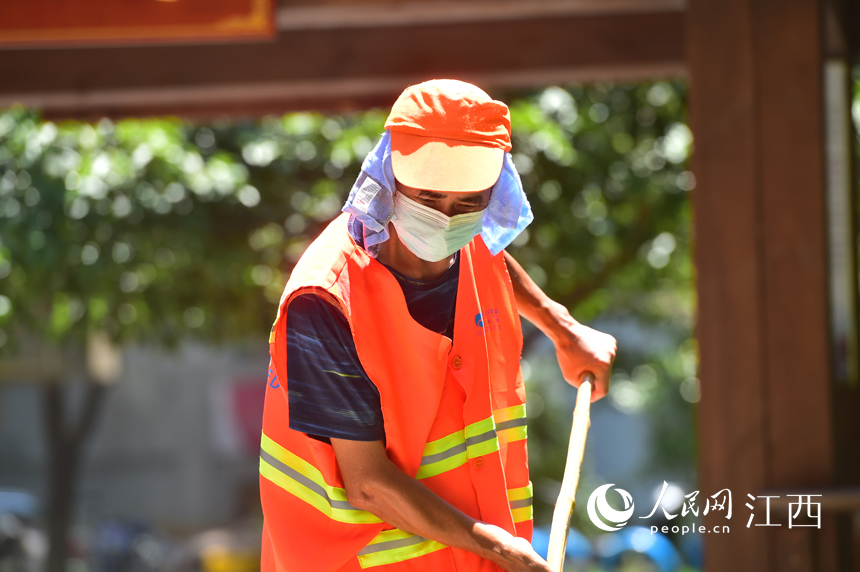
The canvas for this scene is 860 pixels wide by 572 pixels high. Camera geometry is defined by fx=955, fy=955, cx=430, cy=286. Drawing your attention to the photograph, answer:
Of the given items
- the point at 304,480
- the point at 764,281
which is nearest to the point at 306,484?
the point at 304,480

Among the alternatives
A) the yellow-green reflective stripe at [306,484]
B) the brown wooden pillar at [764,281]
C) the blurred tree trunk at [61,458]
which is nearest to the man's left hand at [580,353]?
the yellow-green reflective stripe at [306,484]

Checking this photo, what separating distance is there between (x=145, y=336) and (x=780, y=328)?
4841 mm

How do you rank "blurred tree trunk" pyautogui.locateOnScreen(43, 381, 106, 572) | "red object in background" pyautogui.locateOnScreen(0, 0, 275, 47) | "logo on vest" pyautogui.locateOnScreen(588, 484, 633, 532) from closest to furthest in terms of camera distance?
"logo on vest" pyautogui.locateOnScreen(588, 484, 633, 532) → "red object in background" pyautogui.locateOnScreen(0, 0, 275, 47) → "blurred tree trunk" pyautogui.locateOnScreen(43, 381, 106, 572)

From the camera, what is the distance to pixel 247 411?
61.0ft

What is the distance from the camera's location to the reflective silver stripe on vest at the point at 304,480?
71.7 inches

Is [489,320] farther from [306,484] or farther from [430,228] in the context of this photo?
[306,484]

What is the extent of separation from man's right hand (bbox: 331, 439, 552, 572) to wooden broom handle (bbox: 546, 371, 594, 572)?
11 centimetres

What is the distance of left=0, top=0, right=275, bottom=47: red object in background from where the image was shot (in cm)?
375

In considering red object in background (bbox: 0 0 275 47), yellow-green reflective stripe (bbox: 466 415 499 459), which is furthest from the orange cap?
red object in background (bbox: 0 0 275 47)

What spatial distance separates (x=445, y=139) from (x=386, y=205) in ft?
0.59

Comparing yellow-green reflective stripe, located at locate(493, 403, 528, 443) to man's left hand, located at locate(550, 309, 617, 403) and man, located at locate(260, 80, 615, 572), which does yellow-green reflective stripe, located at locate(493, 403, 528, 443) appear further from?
man's left hand, located at locate(550, 309, 617, 403)

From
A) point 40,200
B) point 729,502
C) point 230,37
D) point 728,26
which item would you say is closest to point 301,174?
point 40,200

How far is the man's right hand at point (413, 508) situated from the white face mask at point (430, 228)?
0.39m

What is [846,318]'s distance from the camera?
4145mm
